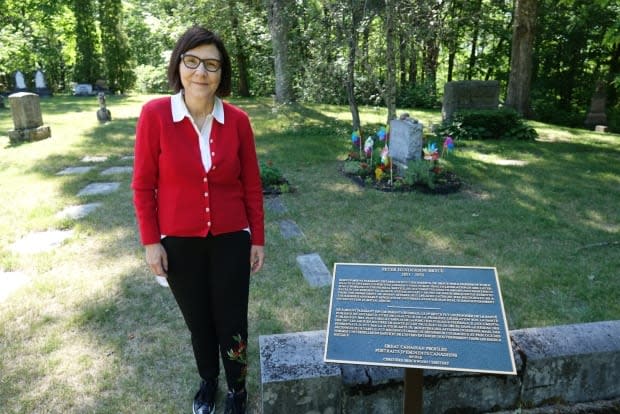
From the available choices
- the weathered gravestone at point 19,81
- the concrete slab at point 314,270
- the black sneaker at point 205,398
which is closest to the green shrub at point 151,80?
the weathered gravestone at point 19,81

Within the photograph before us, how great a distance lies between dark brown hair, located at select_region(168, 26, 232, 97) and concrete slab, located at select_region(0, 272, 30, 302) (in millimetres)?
2866

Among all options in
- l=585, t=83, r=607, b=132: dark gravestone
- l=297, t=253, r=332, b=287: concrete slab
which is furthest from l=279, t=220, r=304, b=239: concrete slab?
l=585, t=83, r=607, b=132: dark gravestone

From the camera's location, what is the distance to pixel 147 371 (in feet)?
9.78


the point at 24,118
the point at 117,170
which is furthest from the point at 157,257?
the point at 24,118

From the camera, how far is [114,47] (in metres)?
21.5

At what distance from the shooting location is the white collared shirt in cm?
207

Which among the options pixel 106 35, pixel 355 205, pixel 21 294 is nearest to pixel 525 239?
pixel 355 205

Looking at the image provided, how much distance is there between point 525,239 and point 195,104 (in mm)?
4228

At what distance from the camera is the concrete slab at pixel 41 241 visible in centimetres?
472

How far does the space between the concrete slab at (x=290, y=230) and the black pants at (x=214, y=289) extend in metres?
2.64

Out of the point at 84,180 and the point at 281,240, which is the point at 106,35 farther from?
the point at 281,240

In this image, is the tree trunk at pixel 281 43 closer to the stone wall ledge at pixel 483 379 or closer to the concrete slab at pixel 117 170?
the concrete slab at pixel 117 170

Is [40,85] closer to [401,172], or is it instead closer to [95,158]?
[95,158]

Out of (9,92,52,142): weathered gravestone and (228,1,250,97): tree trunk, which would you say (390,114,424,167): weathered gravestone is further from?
(228,1,250,97): tree trunk
